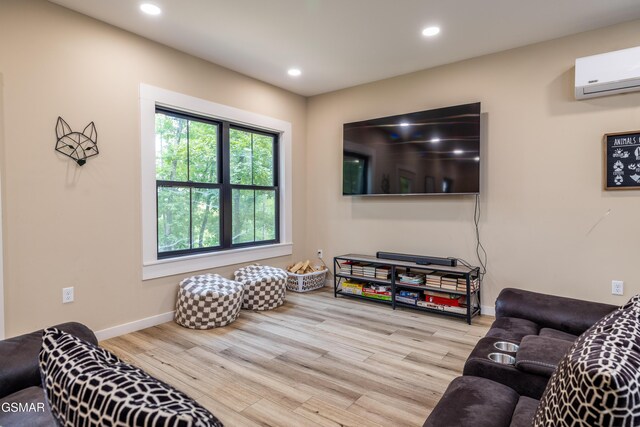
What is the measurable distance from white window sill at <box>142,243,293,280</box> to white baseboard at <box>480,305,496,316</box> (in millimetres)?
2467

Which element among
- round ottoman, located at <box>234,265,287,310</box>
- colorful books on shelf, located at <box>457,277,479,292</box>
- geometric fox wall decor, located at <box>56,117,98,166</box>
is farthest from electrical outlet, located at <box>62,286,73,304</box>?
colorful books on shelf, located at <box>457,277,479,292</box>

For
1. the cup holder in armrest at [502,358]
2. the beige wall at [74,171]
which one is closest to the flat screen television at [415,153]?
the beige wall at [74,171]

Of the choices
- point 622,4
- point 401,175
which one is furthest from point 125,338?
point 622,4

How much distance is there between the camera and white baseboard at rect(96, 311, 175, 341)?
307 cm

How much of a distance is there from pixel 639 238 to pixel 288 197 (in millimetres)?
3637

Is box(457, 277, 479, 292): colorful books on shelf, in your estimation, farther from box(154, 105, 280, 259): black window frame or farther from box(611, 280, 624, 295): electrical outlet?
box(154, 105, 280, 259): black window frame

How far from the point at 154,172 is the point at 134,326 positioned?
1419 mm

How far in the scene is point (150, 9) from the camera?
9.32 feet

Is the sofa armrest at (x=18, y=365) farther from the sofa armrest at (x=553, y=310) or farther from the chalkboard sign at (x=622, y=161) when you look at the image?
the chalkboard sign at (x=622, y=161)

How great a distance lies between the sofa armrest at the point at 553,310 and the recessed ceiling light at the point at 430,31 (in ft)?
7.45

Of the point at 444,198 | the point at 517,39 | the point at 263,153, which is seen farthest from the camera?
the point at 263,153

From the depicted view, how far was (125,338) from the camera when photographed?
310cm

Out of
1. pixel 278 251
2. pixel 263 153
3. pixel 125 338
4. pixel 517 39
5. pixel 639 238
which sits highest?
pixel 517 39

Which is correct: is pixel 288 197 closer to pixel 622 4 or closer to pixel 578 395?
pixel 622 4
